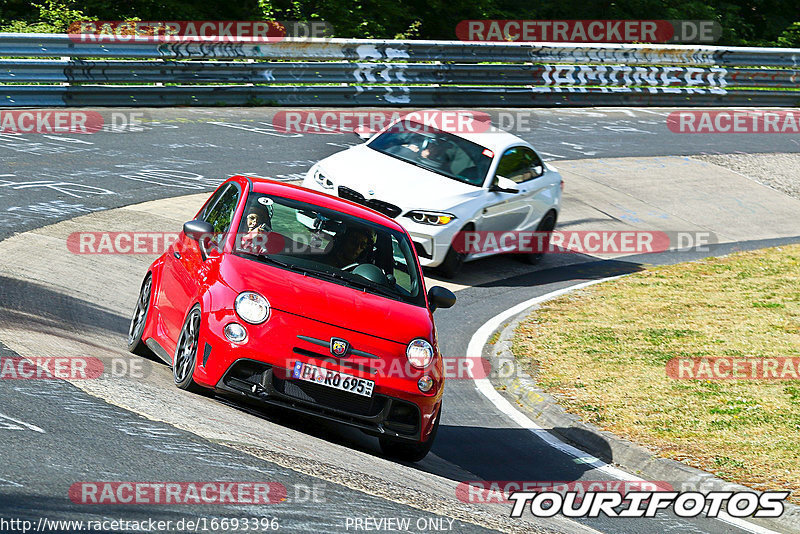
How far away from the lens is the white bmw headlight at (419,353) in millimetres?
7477

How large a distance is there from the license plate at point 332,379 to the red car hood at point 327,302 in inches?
13.6

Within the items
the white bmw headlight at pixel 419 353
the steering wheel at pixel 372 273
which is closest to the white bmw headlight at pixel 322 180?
the steering wheel at pixel 372 273

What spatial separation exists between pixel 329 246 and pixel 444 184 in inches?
227

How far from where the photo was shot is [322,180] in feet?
45.3

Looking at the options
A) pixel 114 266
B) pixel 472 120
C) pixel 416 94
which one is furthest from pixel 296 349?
pixel 416 94
